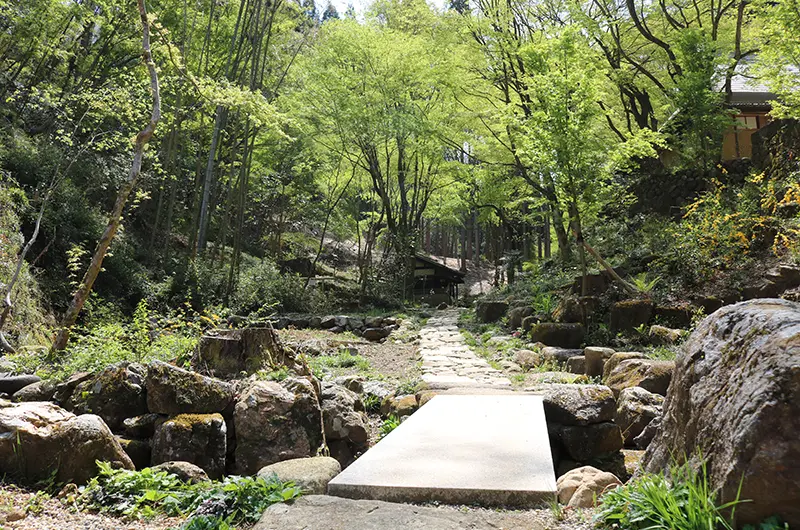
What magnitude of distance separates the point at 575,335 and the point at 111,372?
5.98m

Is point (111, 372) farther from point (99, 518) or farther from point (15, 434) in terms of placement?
point (99, 518)

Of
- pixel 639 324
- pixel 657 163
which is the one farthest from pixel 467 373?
pixel 657 163

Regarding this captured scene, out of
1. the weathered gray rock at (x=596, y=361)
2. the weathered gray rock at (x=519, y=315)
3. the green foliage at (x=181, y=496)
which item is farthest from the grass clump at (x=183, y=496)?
the weathered gray rock at (x=519, y=315)

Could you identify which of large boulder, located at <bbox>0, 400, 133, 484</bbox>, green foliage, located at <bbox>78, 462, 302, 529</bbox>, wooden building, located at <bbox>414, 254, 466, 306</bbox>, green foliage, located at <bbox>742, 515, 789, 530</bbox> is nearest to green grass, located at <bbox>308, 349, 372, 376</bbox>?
large boulder, located at <bbox>0, 400, 133, 484</bbox>

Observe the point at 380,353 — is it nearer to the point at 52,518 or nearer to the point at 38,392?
the point at 38,392

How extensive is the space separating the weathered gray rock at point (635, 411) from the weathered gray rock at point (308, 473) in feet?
7.80

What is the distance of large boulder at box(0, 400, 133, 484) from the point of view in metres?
2.88

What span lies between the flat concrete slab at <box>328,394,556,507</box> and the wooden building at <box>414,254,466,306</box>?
57.3 ft

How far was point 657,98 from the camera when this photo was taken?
14477 millimetres

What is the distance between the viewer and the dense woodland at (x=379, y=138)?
8.20 metres

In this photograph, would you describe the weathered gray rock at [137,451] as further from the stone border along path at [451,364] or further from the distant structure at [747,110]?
the distant structure at [747,110]

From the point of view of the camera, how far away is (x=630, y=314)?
7512 millimetres

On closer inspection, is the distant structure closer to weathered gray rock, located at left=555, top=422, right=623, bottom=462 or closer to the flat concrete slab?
weathered gray rock, located at left=555, top=422, right=623, bottom=462

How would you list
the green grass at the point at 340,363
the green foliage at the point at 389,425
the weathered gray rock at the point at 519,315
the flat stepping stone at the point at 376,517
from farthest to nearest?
the weathered gray rock at the point at 519,315 < the green grass at the point at 340,363 < the green foliage at the point at 389,425 < the flat stepping stone at the point at 376,517
